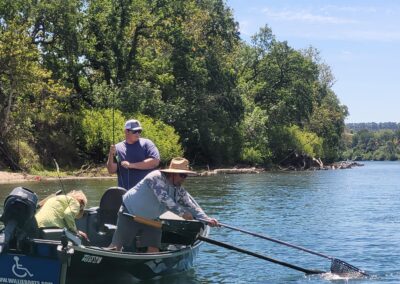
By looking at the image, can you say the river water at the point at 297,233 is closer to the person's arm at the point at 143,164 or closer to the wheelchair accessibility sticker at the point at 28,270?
the person's arm at the point at 143,164

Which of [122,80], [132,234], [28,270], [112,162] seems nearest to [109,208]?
[112,162]

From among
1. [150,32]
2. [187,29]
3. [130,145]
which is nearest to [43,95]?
[150,32]

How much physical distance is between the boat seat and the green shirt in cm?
153

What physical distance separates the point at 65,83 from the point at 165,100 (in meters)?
8.95

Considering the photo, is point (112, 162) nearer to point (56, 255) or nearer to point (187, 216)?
point (187, 216)

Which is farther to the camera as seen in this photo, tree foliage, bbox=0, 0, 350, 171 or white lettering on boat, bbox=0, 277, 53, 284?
tree foliage, bbox=0, 0, 350, 171

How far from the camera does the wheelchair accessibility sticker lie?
7.31 meters

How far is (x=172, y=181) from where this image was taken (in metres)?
8.52

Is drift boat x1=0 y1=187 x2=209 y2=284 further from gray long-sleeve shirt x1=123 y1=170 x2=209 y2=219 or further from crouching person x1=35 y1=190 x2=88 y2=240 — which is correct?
gray long-sleeve shirt x1=123 y1=170 x2=209 y2=219

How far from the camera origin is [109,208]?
10070 mm

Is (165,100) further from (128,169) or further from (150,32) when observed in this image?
(128,169)

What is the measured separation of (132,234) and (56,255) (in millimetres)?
1691

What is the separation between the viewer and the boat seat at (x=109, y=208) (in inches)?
387

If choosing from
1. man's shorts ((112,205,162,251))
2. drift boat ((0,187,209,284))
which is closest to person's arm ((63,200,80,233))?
drift boat ((0,187,209,284))
